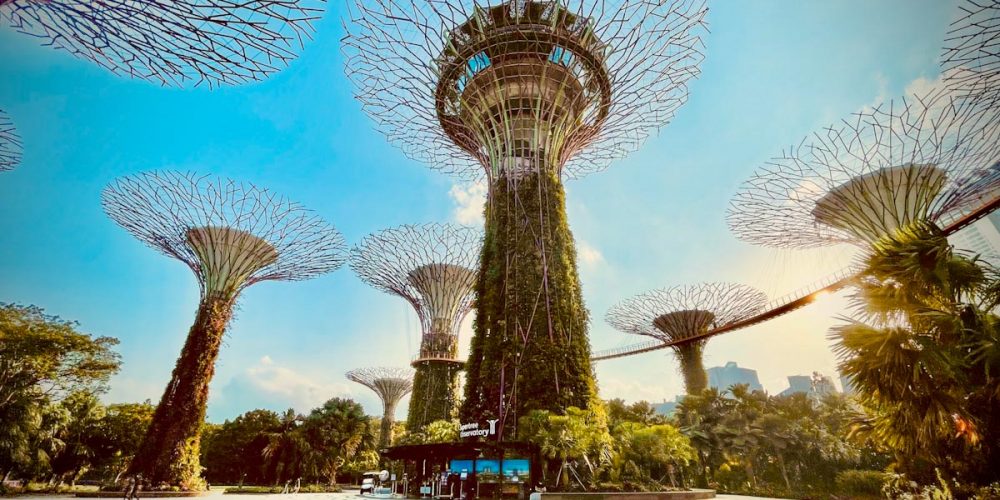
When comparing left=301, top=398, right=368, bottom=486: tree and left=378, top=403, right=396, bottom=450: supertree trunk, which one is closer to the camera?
left=301, top=398, right=368, bottom=486: tree

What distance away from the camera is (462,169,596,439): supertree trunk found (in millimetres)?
22406

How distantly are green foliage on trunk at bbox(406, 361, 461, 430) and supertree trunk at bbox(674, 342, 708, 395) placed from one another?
21.6 m

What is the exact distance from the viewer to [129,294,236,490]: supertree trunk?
81.5ft

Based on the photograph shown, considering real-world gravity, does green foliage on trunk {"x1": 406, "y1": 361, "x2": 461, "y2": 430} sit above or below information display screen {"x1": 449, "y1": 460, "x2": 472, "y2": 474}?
above

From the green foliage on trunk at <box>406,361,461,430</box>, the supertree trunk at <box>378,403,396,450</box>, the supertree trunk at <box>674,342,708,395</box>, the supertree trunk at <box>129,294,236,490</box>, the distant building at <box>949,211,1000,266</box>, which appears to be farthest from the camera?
the supertree trunk at <box>378,403,396,450</box>

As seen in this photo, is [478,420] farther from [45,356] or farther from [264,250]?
[45,356]

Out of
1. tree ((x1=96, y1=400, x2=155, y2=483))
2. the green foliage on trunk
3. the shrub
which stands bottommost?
the shrub

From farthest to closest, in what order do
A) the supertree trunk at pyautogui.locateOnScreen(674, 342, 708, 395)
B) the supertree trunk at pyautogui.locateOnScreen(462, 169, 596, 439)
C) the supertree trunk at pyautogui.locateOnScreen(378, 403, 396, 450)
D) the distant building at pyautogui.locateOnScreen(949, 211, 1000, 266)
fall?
the supertree trunk at pyautogui.locateOnScreen(378, 403, 396, 450) → the supertree trunk at pyautogui.locateOnScreen(674, 342, 708, 395) → the supertree trunk at pyautogui.locateOnScreen(462, 169, 596, 439) → the distant building at pyautogui.locateOnScreen(949, 211, 1000, 266)

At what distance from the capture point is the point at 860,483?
26.0 meters

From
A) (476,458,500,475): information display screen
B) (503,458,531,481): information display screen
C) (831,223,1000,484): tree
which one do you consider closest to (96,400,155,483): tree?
(476,458,500,475): information display screen

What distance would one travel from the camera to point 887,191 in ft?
82.7

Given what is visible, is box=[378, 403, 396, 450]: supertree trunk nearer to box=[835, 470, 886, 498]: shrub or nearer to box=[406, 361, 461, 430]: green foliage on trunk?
box=[406, 361, 461, 430]: green foliage on trunk

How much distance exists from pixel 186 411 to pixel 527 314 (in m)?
20.3

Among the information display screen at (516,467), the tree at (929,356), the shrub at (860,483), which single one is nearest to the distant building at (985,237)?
the tree at (929,356)
